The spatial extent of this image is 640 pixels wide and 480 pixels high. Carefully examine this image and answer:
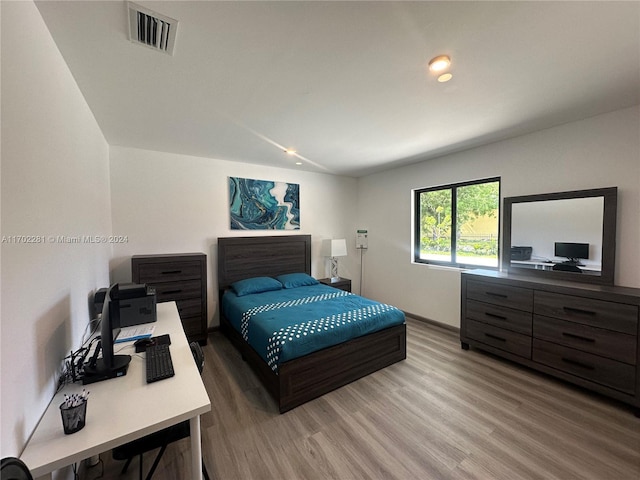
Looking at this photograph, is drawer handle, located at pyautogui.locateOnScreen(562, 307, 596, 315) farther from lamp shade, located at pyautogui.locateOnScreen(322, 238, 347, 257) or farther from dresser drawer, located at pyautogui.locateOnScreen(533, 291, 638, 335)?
lamp shade, located at pyautogui.locateOnScreen(322, 238, 347, 257)

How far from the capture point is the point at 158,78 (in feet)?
5.72

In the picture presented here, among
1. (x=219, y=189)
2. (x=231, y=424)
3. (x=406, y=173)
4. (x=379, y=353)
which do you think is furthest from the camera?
(x=406, y=173)

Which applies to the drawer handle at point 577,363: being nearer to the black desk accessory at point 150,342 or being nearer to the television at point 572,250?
the television at point 572,250

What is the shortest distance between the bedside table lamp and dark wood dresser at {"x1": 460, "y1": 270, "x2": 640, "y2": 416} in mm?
2080

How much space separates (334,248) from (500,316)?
2536 millimetres

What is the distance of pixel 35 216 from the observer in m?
1.10

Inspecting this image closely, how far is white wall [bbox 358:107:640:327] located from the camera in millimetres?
2258

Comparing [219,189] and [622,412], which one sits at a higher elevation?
[219,189]

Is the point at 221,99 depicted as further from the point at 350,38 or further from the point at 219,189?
the point at 219,189

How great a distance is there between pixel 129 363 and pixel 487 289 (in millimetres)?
3269

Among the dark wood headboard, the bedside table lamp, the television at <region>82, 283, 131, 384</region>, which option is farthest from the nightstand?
the television at <region>82, 283, 131, 384</region>

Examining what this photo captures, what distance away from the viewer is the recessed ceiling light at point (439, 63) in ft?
5.03

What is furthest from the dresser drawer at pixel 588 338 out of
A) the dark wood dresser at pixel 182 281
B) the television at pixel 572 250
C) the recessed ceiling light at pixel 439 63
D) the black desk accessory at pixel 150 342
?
the dark wood dresser at pixel 182 281

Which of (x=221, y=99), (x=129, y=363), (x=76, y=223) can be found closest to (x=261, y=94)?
(x=221, y=99)
